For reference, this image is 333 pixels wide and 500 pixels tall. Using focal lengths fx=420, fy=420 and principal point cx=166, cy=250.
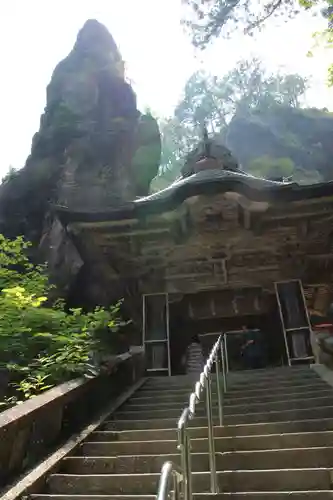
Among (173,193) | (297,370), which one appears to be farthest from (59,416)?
(173,193)

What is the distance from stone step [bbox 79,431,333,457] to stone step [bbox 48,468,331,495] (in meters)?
0.60

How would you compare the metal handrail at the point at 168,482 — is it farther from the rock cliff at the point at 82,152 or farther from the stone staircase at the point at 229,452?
the rock cliff at the point at 82,152

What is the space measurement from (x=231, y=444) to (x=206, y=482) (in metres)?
0.72

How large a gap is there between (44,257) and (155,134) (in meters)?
9.17

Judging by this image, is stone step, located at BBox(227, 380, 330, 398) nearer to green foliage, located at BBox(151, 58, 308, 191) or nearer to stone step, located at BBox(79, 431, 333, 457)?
stone step, located at BBox(79, 431, 333, 457)

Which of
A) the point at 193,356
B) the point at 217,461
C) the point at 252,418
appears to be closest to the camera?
the point at 217,461

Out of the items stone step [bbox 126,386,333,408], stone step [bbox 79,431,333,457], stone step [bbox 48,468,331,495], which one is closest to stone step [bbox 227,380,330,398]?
stone step [bbox 126,386,333,408]

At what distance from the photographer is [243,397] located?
589 cm

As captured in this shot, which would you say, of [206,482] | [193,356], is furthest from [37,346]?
[193,356]

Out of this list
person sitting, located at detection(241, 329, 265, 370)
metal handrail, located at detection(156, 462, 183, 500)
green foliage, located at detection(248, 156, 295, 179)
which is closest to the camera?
metal handrail, located at detection(156, 462, 183, 500)

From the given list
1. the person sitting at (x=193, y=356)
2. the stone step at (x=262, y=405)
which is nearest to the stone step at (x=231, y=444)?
the stone step at (x=262, y=405)

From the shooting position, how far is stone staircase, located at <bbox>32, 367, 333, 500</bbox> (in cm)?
339

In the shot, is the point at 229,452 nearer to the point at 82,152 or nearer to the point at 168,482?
the point at 168,482

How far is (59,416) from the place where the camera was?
15.1ft
